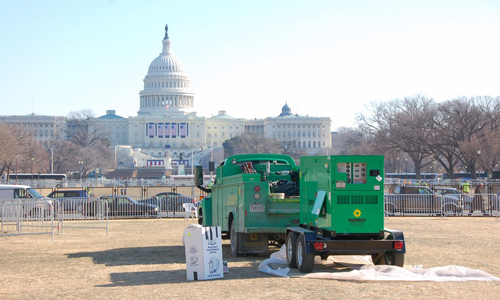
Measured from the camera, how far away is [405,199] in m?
32.9

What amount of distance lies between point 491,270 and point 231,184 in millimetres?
5706

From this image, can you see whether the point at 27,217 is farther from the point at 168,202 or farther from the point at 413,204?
the point at 413,204

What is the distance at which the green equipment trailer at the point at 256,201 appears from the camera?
A: 15156mm

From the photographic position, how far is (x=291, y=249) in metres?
13.5

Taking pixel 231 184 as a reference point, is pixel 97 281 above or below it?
below

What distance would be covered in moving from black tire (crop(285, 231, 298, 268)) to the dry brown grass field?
631mm

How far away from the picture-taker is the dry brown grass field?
11.0 metres

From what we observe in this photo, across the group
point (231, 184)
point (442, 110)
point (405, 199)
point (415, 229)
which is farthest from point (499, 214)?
point (442, 110)

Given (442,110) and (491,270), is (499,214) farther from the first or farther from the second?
(442,110)

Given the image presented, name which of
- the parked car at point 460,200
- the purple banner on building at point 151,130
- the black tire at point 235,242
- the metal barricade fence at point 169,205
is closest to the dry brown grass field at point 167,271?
the black tire at point 235,242

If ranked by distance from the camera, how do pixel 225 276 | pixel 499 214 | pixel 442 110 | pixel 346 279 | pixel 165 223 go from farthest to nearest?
pixel 442 110 → pixel 499 214 → pixel 165 223 → pixel 225 276 → pixel 346 279

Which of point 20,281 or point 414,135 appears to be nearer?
point 20,281

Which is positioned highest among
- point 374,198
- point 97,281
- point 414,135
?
point 414,135

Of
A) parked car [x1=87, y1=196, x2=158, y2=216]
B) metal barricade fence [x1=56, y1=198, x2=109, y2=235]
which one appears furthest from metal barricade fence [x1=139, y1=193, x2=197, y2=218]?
metal barricade fence [x1=56, y1=198, x2=109, y2=235]
